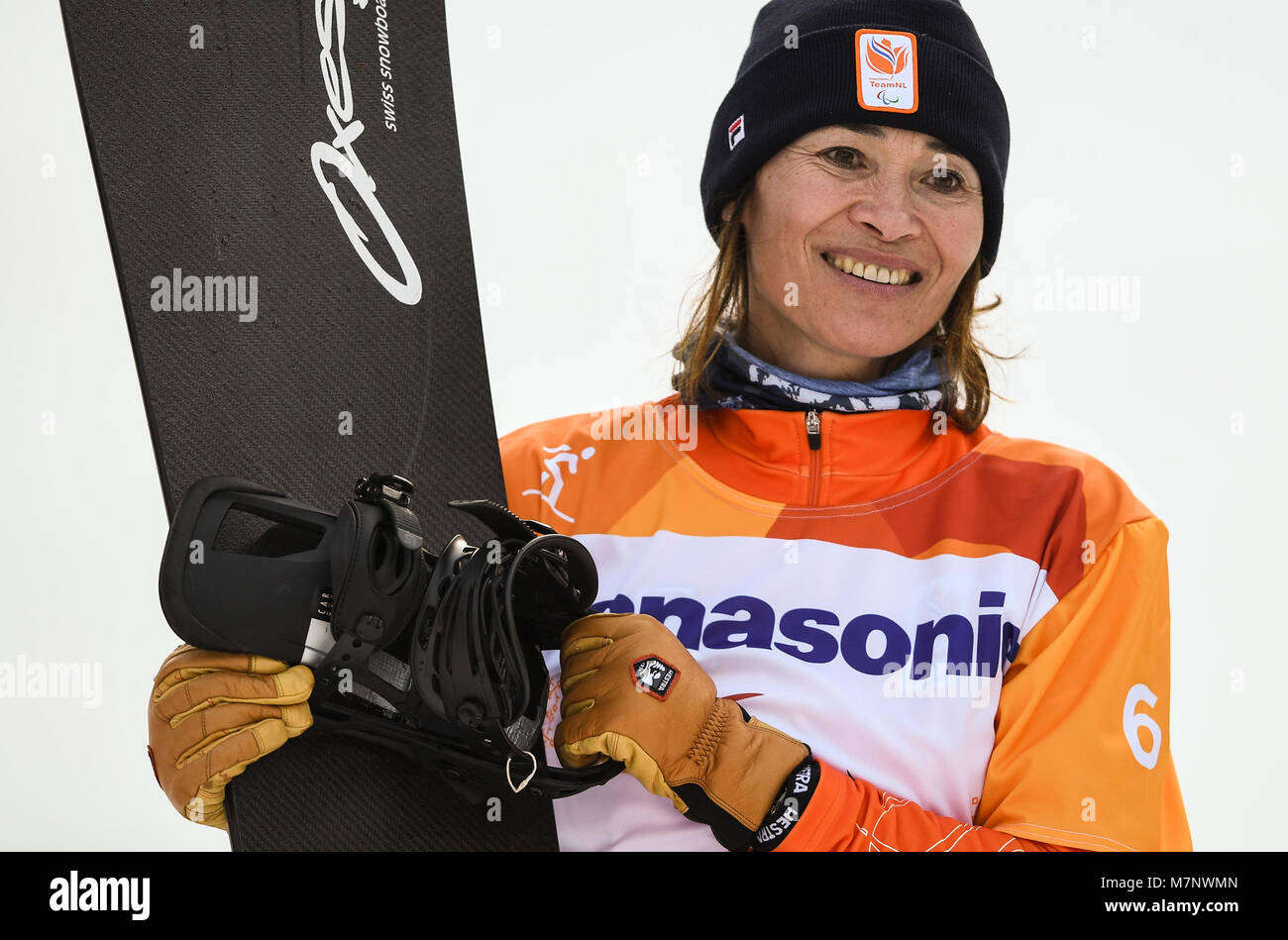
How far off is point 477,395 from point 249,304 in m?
0.33

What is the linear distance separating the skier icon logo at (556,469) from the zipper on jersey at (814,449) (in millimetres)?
326

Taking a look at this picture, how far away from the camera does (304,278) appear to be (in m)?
1.67

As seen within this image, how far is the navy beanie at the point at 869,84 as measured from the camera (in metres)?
1.70

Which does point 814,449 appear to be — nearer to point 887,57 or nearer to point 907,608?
point 907,608

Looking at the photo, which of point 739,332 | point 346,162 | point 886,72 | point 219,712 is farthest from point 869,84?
point 219,712

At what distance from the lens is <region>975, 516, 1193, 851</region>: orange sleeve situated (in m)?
1.48

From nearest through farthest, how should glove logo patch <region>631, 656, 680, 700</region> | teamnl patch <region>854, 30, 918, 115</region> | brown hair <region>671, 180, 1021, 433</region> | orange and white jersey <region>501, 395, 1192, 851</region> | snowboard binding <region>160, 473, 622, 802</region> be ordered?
snowboard binding <region>160, 473, 622, 802</region>, glove logo patch <region>631, 656, 680, 700</region>, orange and white jersey <region>501, 395, 1192, 851</region>, teamnl patch <region>854, 30, 918, 115</region>, brown hair <region>671, 180, 1021, 433</region>

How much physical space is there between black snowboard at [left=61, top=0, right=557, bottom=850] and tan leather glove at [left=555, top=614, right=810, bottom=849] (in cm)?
22

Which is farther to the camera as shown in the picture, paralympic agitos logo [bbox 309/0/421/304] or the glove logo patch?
paralympic agitos logo [bbox 309/0/421/304]

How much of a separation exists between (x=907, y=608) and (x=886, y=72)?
29.3 inches

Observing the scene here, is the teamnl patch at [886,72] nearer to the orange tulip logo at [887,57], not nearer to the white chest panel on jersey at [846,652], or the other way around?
the orange tulip logo at [887,57]

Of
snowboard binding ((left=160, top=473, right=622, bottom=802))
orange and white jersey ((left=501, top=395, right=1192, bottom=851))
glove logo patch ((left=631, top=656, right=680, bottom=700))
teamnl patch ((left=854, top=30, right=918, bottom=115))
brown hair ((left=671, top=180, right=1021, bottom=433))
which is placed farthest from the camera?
brown hair ((left=671, top=180, right=1021, bottom=433))

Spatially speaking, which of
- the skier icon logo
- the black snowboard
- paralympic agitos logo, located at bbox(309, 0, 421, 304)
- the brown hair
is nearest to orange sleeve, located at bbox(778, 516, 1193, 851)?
the brown hair

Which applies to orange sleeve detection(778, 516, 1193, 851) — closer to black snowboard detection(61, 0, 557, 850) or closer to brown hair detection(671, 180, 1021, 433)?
brown hair detection(671, 180, 1021, 433)
